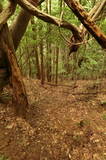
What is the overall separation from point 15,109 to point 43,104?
4.04 ft

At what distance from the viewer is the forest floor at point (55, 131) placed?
415 cm

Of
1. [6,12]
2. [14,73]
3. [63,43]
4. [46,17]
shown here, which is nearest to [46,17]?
[46,17]

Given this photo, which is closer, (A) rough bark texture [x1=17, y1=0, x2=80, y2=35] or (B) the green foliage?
(A) rough bark texture [x1=17, y1=0, x2=80, y2=35]

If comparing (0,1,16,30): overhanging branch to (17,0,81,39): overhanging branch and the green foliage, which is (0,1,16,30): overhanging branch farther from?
the green foliage

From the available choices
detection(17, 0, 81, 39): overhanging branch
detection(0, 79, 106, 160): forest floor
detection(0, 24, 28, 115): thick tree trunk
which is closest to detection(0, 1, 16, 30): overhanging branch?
detection(0, 24, 28, 115): thick tree trunk

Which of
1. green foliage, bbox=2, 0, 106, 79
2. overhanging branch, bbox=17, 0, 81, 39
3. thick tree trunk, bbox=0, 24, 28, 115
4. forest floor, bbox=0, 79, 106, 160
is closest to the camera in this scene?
overhanging branch, bbox=17, 0, 81, 39

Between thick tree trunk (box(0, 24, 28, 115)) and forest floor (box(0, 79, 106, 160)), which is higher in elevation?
thick tree trunk (box(0, 24, 28, 115))

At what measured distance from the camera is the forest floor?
415 cm

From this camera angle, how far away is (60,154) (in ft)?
13.6

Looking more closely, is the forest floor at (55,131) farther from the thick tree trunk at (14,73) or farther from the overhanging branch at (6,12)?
the overhanging branch at (6,12)

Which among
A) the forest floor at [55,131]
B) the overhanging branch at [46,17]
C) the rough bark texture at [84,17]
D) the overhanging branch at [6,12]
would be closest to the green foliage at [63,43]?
the overhanging branch at [46,17]

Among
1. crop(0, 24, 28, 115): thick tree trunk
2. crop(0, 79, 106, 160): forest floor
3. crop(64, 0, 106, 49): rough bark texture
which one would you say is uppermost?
crop(64, 0, 106, 49): rough bark texture

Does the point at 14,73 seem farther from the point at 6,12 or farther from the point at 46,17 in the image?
the point at 46,17

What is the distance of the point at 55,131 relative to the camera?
4852 millimetres
